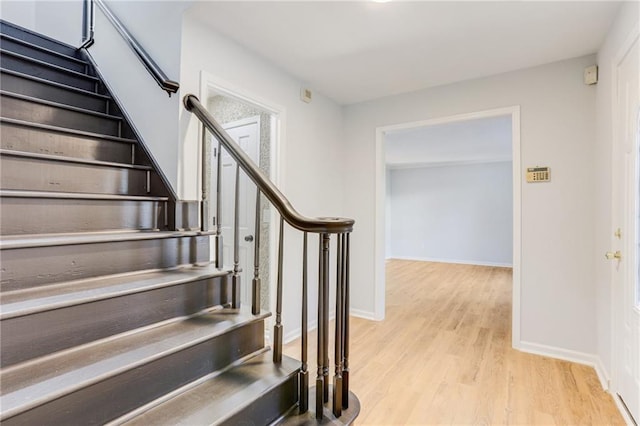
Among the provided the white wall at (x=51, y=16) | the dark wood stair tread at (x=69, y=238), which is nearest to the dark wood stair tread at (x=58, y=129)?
the dark wood stair tread at (x=69, y=238)

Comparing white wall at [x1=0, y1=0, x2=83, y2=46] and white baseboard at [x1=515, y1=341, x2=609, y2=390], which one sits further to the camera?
white wall at [x1=0, y1=0, x2=83, y2=46]

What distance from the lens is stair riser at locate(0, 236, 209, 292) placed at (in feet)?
4.14

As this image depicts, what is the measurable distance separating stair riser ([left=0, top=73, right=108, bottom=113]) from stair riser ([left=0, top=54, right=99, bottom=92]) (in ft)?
0.69

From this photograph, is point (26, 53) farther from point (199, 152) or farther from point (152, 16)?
point (199, 152)

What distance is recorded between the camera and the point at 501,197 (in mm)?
6852

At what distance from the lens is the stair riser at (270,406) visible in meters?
1.24

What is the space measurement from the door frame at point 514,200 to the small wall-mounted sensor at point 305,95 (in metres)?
0.86

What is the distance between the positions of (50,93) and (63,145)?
1.70ft

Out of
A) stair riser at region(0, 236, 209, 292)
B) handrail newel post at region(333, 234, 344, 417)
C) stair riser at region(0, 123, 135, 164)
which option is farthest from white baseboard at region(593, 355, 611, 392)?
stair riser at region(0, 123, 135, 164)

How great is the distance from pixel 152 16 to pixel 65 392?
227 centimetres

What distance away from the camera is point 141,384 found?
3.87 feet

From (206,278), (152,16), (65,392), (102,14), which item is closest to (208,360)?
(206,278)

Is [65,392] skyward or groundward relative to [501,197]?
groundward

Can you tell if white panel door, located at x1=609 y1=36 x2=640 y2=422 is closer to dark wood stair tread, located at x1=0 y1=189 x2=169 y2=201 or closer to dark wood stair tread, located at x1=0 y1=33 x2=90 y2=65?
dark wood stair tread, located at x1=0 y1=189 x2=169 y2=201
